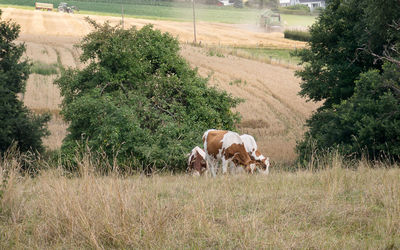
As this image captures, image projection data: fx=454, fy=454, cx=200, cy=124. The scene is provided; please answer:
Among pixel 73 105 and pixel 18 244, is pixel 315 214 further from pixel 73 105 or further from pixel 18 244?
pixel 73 105

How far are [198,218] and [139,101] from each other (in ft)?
39.0

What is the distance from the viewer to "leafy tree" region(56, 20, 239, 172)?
15453mm

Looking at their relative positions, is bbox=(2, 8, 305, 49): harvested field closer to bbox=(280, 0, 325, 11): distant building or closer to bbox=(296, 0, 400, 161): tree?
bbox=(296, 0, 400, 161): tree

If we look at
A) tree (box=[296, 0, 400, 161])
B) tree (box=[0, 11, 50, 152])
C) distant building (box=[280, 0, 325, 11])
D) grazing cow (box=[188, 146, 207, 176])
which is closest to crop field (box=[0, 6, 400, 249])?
grazing cow (box=[188, 146, 207, 176])

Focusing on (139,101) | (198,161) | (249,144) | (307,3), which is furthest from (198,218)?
(307,3)

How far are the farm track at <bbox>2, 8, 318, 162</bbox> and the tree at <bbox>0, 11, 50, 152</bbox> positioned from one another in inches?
123

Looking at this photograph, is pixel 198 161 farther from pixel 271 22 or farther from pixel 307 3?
pixel 307 3

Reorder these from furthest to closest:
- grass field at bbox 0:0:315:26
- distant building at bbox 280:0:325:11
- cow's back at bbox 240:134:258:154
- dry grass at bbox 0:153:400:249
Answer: distant building at bbox 280:0:325:11
grass field at bbox 0:0:315:26
cow's back at bbox 240:134:258:154
dry grass at bbox 0:153:400:249

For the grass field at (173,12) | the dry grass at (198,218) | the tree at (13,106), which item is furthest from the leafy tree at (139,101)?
the grass field at (173,12)

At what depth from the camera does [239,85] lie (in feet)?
130

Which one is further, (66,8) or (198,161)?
(66,8)

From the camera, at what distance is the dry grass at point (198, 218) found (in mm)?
5426

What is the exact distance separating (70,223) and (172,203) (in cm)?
154

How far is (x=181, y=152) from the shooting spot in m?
16.0
